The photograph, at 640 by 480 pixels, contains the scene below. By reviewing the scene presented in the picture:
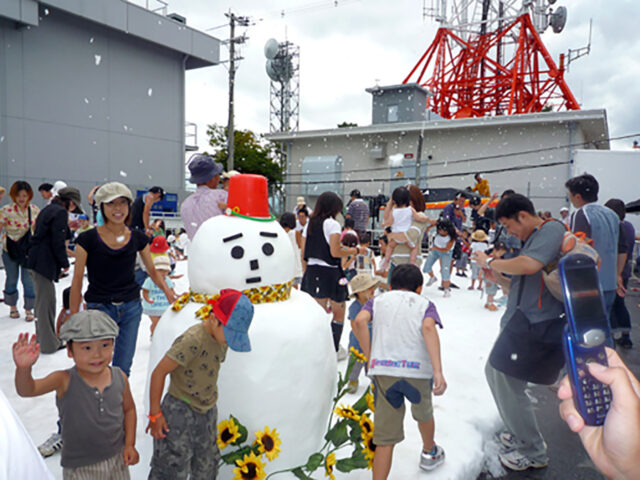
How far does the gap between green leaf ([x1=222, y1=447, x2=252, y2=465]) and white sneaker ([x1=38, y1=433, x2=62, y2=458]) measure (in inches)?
59.1

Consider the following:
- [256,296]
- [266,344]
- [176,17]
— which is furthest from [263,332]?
[176,17]

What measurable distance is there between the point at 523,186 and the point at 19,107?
17481 millimetres

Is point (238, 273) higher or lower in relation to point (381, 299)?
higher

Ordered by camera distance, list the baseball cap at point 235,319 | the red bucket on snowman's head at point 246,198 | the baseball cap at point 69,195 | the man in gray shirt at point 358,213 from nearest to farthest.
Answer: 1. the baseball cap at point 235,319
2. the red bucket on snowman's head at point 246,198
3. the baseball cap at point 69,195
4. the man in gray shirt at point 358,213

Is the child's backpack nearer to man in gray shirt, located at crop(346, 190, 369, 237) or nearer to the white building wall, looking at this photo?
man in gray shirt, located at crop(346, 190, 369, 237)

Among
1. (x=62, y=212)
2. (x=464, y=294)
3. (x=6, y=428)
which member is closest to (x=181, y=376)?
(x=6, y=428)

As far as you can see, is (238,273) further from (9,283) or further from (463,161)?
(463,161)

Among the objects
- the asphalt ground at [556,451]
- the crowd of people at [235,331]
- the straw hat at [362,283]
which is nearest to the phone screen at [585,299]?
the crowd of people at [235,331]

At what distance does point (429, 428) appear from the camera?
2.79 meters

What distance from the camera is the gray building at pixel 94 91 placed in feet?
46.2

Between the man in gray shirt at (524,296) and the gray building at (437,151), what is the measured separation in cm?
1211

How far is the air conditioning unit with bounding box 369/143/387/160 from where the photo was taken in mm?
19000

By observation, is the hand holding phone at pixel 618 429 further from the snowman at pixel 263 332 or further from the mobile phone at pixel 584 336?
the snowman at pixel 263 332

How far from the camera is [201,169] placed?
11.3 ft
